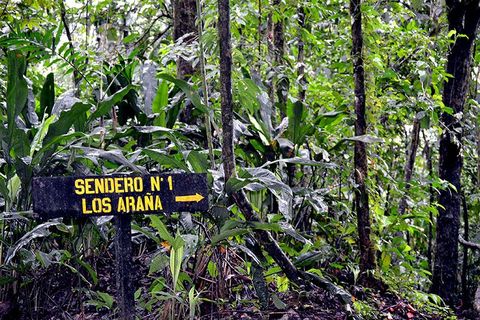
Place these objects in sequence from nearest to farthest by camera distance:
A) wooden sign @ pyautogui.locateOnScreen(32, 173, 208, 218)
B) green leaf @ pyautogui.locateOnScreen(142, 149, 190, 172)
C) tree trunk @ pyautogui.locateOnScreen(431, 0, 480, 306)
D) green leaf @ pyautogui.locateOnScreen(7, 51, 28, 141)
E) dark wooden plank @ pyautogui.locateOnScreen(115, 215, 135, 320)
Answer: wooden sign @ pyautogui.locateOnScreen(32, 173, 208, 218)
dark wooden plank @ pyautogui.locateOnScreen(115, 215, 135, 320)
green leaf @ pyautogui.locateOnScreen(142, 149, 190, 172)
green leaf @ pyautogui.locateOnScreen(7, 51, 28, 141)
tree trunk @ pyautogui.locateOnScreen(431, 0, 480, 306)

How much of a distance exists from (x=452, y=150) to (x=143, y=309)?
3.87 metres

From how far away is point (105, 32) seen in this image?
20.6 feet

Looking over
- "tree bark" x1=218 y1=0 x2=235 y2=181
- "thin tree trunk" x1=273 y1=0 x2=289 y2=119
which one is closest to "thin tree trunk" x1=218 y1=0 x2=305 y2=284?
"tree bark" x1=218 y1=0 x2=235 y2=181

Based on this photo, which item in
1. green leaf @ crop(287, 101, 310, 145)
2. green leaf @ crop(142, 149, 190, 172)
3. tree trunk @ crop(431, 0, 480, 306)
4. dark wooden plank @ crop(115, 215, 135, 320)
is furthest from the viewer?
tree trunk @ crop(431, 0, 480, 306)

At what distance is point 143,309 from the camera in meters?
3.75

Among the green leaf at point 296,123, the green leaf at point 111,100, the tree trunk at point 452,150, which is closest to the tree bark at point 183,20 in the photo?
the green leaf at point 296,123

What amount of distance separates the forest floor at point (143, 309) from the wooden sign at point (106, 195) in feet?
2.94

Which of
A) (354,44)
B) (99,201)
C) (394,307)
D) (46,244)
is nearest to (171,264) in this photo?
(99,201)

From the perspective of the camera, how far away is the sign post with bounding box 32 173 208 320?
2801 millimetres

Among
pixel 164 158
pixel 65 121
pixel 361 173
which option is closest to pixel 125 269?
pixel 164 158

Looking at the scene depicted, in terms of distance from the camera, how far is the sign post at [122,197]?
280cm

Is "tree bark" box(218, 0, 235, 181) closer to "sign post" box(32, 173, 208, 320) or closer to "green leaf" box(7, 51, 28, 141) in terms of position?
"sign post" box(32, 173, 208, 320)

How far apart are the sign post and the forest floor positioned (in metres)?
0.75

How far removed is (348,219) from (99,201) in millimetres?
2904
